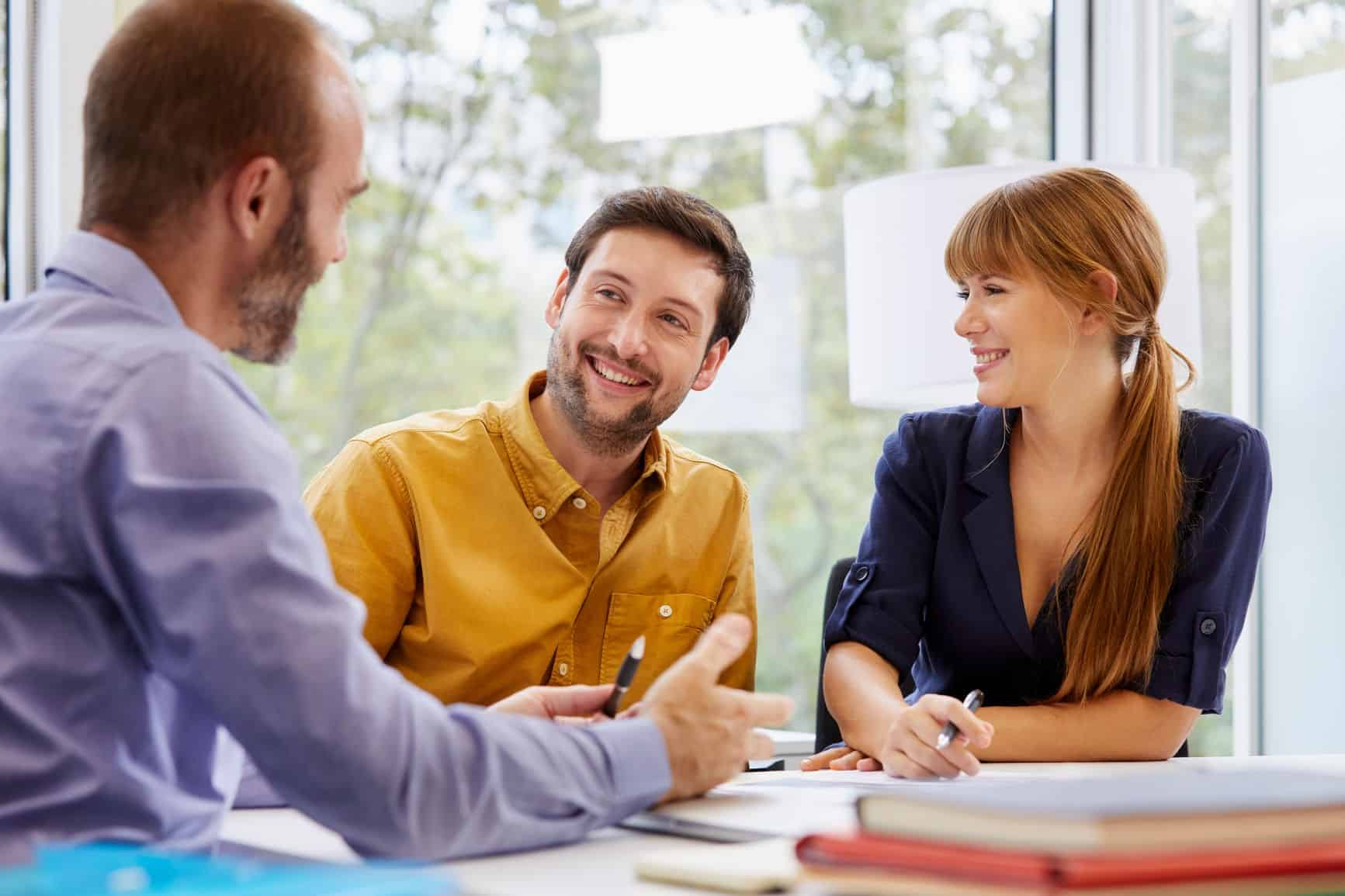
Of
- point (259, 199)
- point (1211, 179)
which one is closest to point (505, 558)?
point (259, 199)

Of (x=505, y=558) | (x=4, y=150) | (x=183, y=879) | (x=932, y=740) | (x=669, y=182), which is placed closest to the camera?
(x=183, y=879)

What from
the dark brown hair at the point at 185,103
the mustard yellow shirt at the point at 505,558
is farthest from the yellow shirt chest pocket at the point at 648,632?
the dark brown hair at the point at 185,103

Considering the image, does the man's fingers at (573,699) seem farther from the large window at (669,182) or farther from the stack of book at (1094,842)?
the large window at (669,182)

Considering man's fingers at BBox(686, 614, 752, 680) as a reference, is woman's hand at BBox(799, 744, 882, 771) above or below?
below

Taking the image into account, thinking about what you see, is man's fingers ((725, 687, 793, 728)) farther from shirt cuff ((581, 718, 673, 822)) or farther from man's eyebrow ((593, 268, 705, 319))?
man's eyebrow ((593, 268, 705, 319))

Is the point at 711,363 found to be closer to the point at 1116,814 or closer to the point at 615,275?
the point at 615,275

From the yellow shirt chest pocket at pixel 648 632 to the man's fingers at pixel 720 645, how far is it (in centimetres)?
78

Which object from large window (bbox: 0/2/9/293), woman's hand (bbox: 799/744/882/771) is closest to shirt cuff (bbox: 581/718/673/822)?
woman's hand (bbox: 799/744/882/771)

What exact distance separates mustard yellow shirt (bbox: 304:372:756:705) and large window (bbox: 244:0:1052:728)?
1.16m

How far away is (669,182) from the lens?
3.38 meters

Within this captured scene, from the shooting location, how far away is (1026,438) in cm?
204

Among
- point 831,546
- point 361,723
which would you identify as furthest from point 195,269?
point 831,546

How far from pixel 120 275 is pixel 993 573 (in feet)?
4.15

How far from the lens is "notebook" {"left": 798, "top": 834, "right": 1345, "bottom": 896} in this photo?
0.75m
